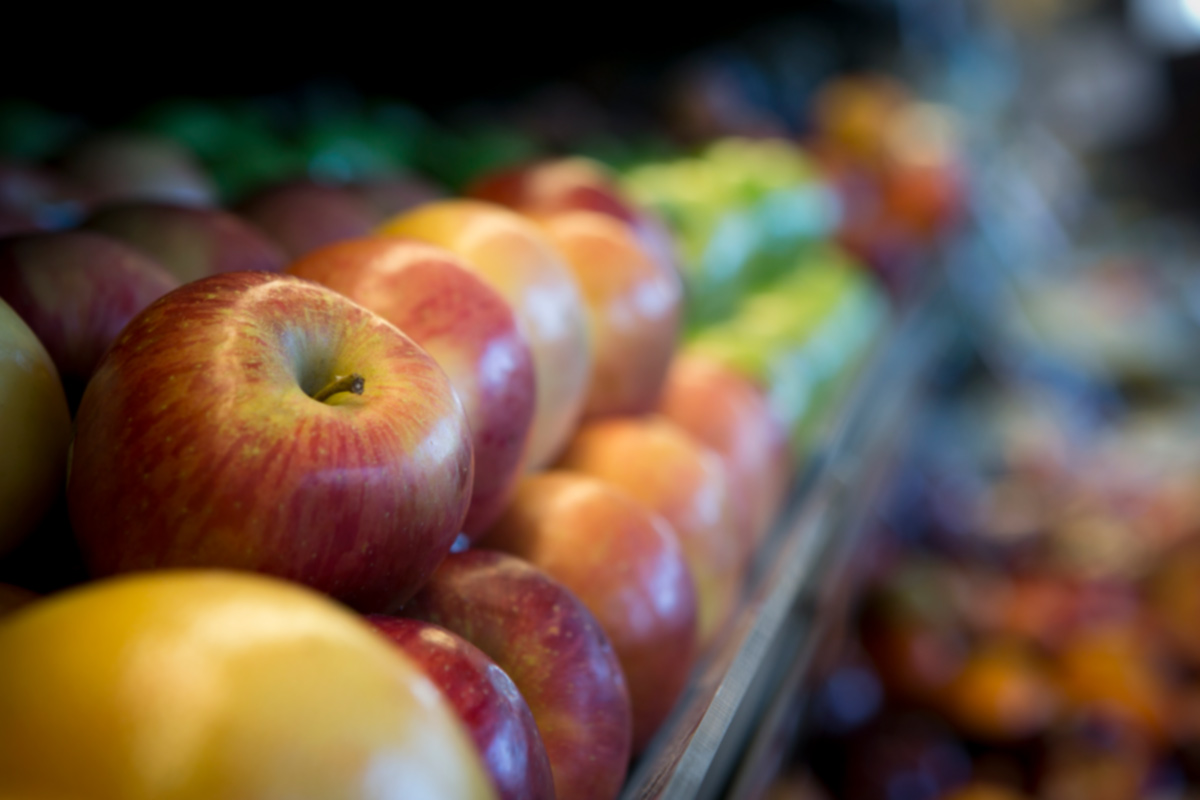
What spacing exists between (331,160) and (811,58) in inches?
92.4

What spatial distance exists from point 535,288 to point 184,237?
278 millimetres

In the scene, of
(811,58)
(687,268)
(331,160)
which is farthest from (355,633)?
(811,58)

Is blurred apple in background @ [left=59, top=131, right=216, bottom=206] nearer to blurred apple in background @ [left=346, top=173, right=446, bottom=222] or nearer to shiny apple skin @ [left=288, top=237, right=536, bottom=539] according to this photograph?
blurred apple in background @ [left=346, top=173, right=446, bottom=222]

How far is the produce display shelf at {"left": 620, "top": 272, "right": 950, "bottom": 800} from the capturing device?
61cm

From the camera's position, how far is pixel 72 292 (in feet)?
1.83

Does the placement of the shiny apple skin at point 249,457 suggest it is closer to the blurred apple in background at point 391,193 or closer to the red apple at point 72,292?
the red apple at point 72,292

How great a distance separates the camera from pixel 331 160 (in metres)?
1.53

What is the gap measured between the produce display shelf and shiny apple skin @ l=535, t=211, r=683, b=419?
0.78 ft

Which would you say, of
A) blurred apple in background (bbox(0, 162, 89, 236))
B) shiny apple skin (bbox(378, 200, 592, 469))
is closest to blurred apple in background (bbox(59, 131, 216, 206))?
blurred apple in background (bbox(0, 162, 89, 236))

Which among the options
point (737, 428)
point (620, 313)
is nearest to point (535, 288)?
point (620, 313)

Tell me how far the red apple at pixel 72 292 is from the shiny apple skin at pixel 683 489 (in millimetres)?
443

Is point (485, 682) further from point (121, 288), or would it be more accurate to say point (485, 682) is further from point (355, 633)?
point (121, 288)

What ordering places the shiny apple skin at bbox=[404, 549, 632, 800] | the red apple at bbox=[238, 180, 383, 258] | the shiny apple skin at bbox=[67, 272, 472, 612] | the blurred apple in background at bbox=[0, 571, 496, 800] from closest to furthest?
the blurred apple in background at bbox=[0, 571, 496, 800] → the shiny apple skin at bbox=[67, 272, 472, 612] → the shiny apple skin at bbox=[404, 549, 632, 800] → the red apple at bbox=[238, 180, 383, 258]

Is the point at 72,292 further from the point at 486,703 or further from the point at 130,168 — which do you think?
the point at 130,168
